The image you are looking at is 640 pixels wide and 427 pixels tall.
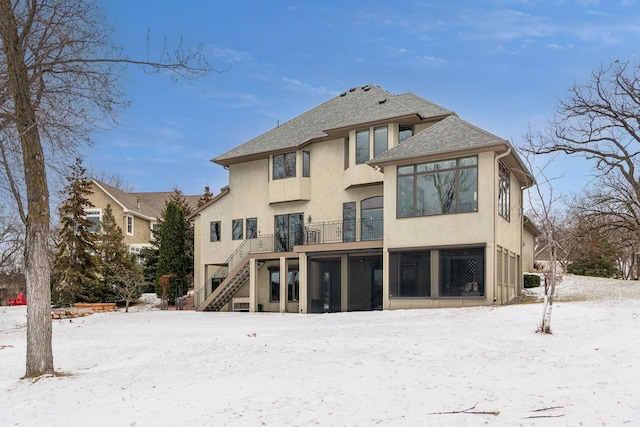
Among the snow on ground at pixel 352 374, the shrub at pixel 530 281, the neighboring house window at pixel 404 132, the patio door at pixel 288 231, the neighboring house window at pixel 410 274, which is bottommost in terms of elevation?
the snow on ground at pixel 352 374

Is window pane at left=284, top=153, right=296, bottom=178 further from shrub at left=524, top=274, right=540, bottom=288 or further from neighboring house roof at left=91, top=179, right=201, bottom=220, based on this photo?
neighboring house roof at left=91, top=179, right=201, bottom=220

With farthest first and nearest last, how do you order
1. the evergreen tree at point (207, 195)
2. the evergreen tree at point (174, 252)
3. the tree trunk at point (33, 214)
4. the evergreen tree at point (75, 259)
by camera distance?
the evergreen tree at point (207, 195)
the evergreen tree at point (174, 252)
the evergreen tree at point (75, 259)
the tree trunk at point (33, 214)

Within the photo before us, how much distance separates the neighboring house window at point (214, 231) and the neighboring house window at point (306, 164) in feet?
20.6

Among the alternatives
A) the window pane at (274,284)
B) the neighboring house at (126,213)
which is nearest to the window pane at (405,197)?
the window pane at (274,284)

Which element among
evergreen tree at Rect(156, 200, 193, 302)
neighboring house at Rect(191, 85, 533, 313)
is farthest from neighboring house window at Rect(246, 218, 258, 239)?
evergreen tree at Rect(156, 200, 193, 302)

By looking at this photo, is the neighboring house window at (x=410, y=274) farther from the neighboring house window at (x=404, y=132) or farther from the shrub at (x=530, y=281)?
the shrub at (x=530, y=281)

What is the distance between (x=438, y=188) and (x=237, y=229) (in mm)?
12063

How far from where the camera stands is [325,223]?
26.3 meters

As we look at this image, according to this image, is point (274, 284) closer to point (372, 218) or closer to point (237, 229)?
point (237, 229)

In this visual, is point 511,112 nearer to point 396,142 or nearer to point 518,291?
point 396,142

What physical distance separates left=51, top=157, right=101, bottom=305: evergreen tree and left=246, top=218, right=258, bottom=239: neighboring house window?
9858mm

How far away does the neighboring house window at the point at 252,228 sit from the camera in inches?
1141

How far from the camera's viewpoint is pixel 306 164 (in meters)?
27.3

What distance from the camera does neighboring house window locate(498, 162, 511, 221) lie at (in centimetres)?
2134
